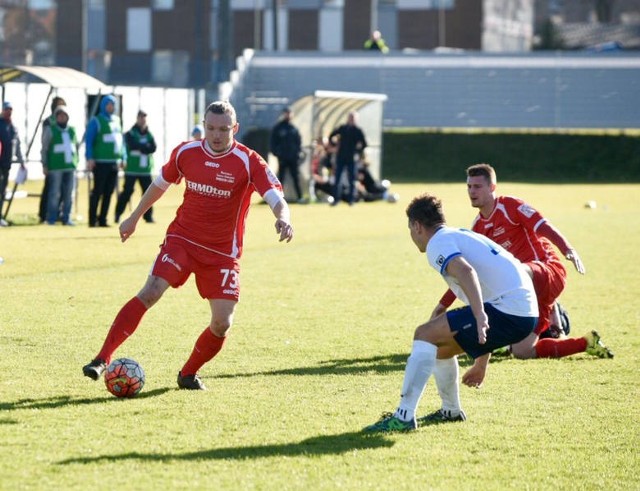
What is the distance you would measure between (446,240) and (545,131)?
1451 inches

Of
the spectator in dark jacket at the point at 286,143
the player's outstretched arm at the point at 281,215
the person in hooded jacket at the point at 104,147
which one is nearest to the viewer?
the player's outstretched arm at the point at 281,215

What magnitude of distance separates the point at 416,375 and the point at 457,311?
0.45 m

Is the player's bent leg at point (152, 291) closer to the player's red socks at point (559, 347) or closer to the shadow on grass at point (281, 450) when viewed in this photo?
the shadow on grass at point (281, 450)

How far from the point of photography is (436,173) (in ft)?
134

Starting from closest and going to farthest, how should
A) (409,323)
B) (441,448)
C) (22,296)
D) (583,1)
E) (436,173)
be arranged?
(441,448)
(409,323)
(22,296)
(436,173)
(583,1)

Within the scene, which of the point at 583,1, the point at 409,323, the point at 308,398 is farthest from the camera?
the point at 583,1

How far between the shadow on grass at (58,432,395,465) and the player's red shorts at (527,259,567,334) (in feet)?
10.0

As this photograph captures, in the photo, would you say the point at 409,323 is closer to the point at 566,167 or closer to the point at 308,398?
the point at 308,398

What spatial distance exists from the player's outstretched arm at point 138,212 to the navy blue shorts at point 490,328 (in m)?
2.22

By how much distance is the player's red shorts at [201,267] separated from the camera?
25.7 ft

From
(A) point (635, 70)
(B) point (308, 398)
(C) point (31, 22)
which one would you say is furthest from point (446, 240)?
(C) point (31, 22)

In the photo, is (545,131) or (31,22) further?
(31,22)

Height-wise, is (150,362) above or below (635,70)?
below

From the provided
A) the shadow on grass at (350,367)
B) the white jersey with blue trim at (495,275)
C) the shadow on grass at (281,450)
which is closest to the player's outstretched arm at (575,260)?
the shadow on grass at (350,367)
